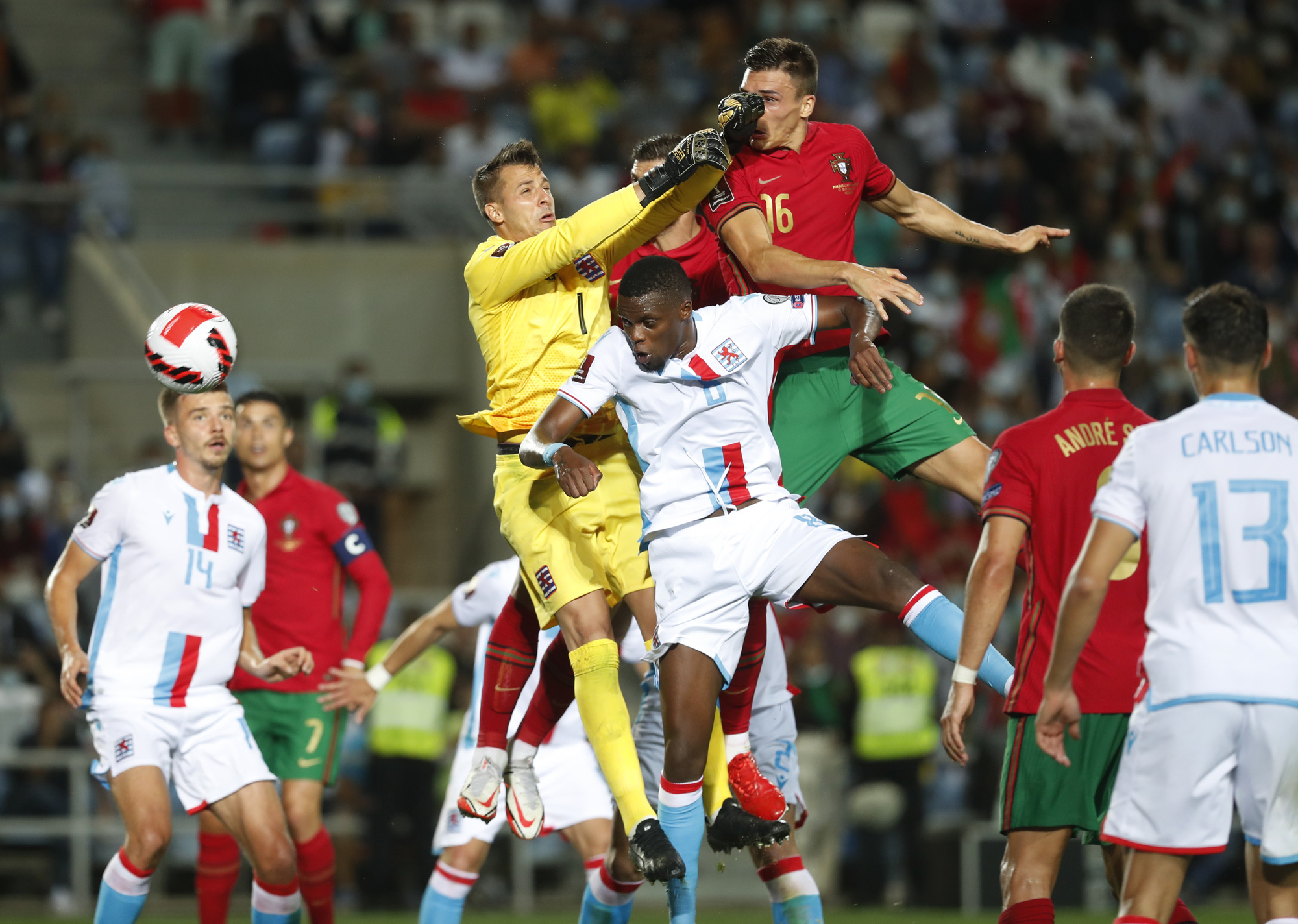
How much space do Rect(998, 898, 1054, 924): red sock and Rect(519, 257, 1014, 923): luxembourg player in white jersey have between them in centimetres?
82

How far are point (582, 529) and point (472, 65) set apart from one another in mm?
12100

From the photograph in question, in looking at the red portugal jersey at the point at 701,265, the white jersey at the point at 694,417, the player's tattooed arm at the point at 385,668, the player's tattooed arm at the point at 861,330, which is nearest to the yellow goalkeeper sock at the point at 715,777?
the white jersey at the point at 694,417

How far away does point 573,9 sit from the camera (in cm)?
1936

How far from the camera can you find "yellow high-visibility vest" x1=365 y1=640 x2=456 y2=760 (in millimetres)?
13398

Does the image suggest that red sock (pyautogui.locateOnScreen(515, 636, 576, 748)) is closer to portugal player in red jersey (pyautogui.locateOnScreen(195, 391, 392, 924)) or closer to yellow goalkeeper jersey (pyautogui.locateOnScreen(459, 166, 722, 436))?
yellow goalkeeper jersey (pyautogui.locateOnScreen(459, 166, 722, 436))

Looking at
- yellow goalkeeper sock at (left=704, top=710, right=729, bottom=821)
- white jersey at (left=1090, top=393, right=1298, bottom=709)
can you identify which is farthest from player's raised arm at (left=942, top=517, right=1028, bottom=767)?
yellow goalkeeper sock at (left=704, top=710, right=729, bottom=821)

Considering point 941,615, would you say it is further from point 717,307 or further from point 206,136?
point 206,136

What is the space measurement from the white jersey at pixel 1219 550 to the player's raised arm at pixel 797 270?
4.26 ft

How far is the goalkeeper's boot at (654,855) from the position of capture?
5984 mm

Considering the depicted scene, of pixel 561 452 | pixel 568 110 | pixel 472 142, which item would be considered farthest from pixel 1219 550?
pixel 568 110

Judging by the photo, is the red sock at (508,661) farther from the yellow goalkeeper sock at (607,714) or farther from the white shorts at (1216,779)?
the white shorts at (1216,779)

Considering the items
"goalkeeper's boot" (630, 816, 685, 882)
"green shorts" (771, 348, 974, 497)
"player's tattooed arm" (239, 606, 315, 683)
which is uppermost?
"green shorts" (771, 348, 974, 497)

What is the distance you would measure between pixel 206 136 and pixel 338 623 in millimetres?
10266

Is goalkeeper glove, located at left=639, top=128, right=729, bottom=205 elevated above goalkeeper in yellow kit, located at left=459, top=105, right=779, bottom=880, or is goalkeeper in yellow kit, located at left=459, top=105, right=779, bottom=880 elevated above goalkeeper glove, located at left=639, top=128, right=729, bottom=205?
goalkeeper glove, located at left=639, top=128, right=729, bottom=205
